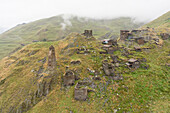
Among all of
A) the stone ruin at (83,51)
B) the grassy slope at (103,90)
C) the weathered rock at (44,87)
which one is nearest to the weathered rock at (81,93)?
the grassy slope at (103,90)

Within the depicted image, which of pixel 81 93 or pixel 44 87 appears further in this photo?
pixel 44 87

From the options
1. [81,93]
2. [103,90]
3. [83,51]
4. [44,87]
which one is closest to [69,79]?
[81,93]

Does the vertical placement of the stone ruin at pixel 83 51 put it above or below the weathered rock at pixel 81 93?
above

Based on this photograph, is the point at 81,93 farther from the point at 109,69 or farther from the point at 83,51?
the point at 83,51

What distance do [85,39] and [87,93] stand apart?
2953 cm

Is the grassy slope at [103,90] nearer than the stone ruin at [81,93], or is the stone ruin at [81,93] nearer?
the grassy slope at [103,90]

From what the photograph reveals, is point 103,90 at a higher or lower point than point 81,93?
lower

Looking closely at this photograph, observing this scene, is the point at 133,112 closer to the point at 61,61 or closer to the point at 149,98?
the point at 149,98

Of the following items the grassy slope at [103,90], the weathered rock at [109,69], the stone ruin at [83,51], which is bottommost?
the grassy slope at [103,90]

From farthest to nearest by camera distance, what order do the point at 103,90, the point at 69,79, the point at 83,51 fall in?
the point at 83,51 → the point at 69,79 → the point at 103,90

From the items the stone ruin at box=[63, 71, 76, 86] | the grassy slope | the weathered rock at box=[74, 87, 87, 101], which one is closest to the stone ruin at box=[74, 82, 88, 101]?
the weathered rock at box=[74, 87, 87, 101]

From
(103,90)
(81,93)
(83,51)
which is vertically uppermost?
(83,51)

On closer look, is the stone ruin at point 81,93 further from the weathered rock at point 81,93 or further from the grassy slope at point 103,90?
the grassy slope at point 103,90

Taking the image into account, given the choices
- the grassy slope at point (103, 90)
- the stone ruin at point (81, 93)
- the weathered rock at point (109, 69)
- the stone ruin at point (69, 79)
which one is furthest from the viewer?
the weathered rock at point (109, 69)
